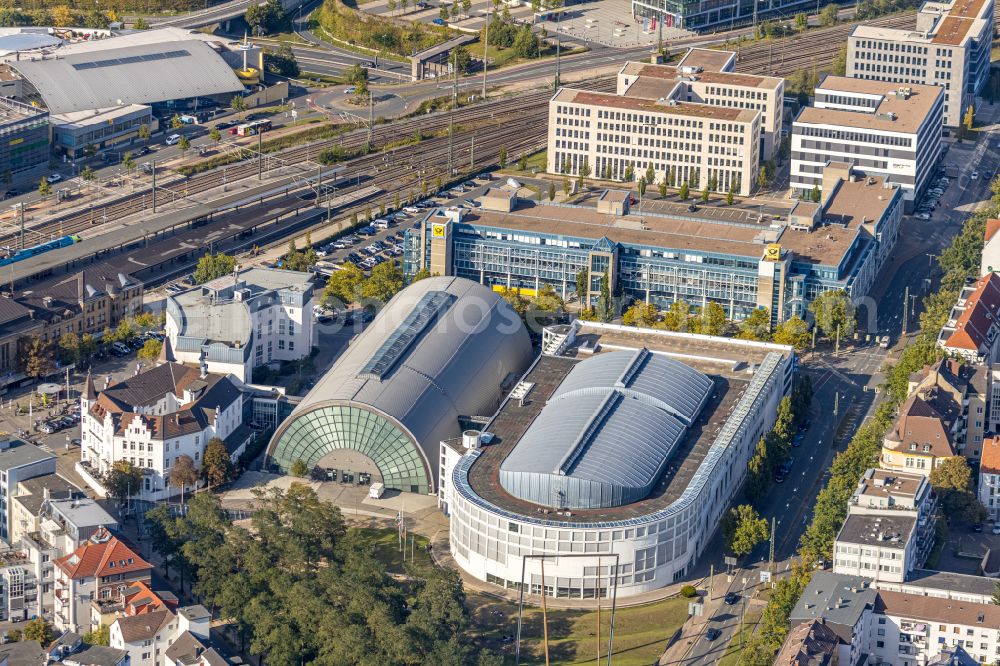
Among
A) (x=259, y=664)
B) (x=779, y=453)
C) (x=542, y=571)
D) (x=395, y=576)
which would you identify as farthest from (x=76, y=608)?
(x=779, y=453)

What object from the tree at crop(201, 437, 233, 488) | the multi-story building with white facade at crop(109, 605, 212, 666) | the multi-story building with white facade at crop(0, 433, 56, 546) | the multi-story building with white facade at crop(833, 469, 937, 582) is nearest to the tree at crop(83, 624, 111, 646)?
the multi-story building with white facade at crop(109, 605, 212, 666)

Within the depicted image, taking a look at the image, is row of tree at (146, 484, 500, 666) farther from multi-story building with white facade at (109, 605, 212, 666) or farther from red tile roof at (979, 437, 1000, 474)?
red tile roof at (979, 437, 1000, 474)

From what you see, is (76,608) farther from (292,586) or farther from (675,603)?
(675,603)

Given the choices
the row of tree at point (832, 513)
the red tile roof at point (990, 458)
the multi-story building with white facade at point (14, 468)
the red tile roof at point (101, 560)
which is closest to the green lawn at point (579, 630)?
the row of tree at point (832, 513)

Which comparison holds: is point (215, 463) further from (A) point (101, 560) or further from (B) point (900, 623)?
(B) point (900, 623)

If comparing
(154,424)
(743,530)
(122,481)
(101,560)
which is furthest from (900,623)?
(122,481)
